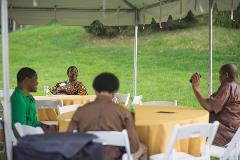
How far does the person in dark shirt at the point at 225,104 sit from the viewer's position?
649 centimetres

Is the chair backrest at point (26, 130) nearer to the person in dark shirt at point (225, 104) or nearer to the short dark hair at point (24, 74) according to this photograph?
the short dark hair at point (24, 74)

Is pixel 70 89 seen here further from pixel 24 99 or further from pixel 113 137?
pixel 113 137

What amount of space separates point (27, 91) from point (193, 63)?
53.7 ft

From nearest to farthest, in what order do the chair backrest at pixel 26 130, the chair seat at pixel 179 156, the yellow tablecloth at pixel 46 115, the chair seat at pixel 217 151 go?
the chair backrest at pixel 26 130 → the chair seat at pixel 179 156 → the chair seat at pixel 217 151 → the yellow tablecloth at pixel 46 115

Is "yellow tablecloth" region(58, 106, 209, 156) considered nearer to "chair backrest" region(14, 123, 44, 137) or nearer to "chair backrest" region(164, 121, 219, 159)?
"chair backrest" region(164, 121, 219, 159)

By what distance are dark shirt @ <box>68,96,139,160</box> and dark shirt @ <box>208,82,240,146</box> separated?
197 centimetres

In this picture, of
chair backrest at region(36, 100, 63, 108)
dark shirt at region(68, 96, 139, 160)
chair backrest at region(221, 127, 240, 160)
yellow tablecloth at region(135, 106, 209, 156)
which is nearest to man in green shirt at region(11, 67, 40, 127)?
yellow tablecloth at region(135, 106, 209, 156)

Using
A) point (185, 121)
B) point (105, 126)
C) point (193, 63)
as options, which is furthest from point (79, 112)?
point (193, 63)

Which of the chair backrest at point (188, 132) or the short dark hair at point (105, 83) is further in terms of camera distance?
the chair backrest at point (188, 132)

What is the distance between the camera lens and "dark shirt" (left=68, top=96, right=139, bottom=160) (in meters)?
4.70

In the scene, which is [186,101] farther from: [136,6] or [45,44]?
[45,44]

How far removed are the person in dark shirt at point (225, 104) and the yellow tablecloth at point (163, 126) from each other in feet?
0.81

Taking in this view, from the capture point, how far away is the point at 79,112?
4746 millimetres

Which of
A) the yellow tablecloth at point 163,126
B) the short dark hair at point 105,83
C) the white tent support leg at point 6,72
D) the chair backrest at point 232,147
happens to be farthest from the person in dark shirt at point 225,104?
the white tent support leg at point 6,72
